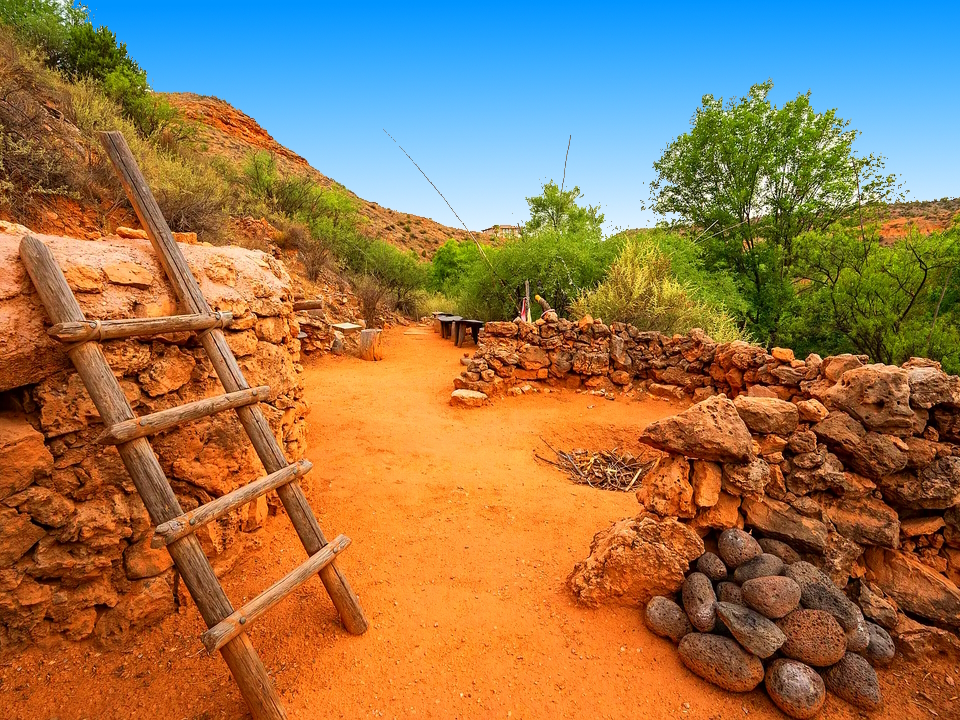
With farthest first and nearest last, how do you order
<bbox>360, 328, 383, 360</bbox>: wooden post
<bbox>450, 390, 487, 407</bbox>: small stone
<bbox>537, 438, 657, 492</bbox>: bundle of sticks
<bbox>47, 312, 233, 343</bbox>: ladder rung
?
<bbox>360, 328, 383, 360</bbox>: wooden post, <bbox>450, 390, 487, 407</bbox>: small stone, <bbox>537, 438, 657, 492</bbox>: bundle of sticks, <bbox>47, 312, 233, 343</bbox>: ladder rung

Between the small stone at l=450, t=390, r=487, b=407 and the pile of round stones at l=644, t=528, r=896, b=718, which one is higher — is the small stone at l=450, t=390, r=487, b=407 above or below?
below

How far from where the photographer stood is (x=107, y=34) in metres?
11.9

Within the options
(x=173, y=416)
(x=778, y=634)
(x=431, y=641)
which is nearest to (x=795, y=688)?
(x=778, y=634)

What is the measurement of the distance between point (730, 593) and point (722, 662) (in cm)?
34

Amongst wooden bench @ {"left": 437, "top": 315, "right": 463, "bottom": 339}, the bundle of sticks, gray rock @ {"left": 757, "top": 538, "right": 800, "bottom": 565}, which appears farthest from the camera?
wooden bench @ {"left": 437, "top": 315, "right": 463, "bottom": 339}

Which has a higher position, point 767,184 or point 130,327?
point 767,184

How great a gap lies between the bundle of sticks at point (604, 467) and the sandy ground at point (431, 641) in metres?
0.34

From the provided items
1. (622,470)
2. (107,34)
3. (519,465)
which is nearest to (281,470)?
(519,465)

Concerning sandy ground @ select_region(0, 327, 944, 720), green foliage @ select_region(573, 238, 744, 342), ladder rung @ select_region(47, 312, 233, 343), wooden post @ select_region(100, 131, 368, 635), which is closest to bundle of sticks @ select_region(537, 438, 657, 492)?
sandy ground @ select_region(0, 327, 944, 720)

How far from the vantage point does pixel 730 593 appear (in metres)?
2.35

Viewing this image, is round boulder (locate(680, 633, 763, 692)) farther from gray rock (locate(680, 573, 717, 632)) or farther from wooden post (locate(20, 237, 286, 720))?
wooden post (locate(20, 237, 286, 720))

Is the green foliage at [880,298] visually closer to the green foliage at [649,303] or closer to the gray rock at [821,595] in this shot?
the green foliage at [649,303]

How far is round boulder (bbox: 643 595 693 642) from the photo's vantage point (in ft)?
7.77

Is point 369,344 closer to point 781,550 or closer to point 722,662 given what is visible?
point 781,550
